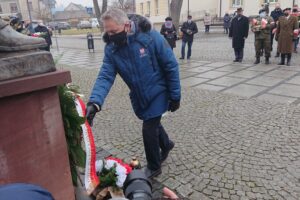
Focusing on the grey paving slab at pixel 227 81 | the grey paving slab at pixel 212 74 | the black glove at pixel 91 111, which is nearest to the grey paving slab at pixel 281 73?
the grey paving slab at pixel 227 81

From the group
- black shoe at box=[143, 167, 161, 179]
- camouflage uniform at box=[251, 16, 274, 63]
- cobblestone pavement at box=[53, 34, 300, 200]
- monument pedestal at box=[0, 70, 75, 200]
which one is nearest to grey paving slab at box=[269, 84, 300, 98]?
cobblestone pavement at box=[53, 34, 300, 200]

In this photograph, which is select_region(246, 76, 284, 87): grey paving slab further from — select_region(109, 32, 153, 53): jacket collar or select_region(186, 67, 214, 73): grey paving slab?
select_region(109, 32, 153, 53): jacket collar

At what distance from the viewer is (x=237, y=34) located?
34.4ft

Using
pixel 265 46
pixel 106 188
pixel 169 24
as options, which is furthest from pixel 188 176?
pixel 169 24

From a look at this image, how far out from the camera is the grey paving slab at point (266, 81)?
735 centimetres

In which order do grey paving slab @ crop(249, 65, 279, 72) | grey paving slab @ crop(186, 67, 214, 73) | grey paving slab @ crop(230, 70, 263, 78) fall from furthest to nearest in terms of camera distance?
1. grey paving slab @ crop(186, 67, 214, 73)
2. grey paving slab @ crop(249, 65, 279, 72)
3. grey paving slab @ crop(230, 70, 263, 78)

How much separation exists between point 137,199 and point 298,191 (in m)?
2.40

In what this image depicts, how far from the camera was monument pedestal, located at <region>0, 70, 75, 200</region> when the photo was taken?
1998 mm

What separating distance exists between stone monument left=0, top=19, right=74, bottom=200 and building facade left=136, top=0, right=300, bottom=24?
28878mm

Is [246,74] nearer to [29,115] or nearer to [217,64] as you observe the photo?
[217,64]

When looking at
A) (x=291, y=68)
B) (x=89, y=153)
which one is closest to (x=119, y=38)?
(x=89, y=153)

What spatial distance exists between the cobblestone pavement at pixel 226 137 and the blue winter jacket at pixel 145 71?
0.51 metres

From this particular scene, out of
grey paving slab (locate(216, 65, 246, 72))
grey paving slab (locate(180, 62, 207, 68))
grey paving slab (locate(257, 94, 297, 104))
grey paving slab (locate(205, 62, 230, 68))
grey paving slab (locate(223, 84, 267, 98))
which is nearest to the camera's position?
grey paving slab (locate(257, 94, 297, 104))

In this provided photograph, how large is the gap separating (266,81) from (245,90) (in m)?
1.04
